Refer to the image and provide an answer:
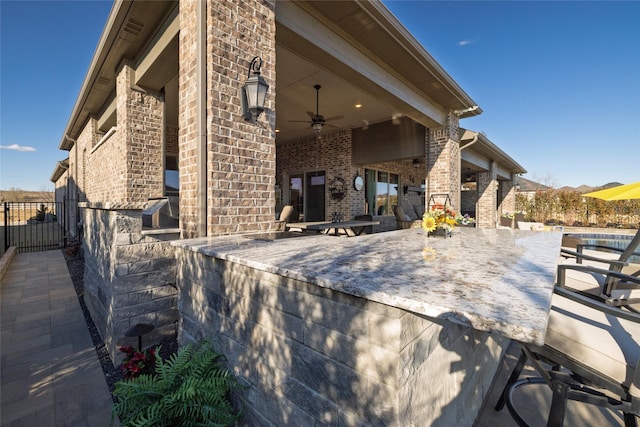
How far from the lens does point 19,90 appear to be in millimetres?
9453

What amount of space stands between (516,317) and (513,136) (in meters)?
23.6

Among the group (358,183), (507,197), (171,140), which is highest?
(171,140)

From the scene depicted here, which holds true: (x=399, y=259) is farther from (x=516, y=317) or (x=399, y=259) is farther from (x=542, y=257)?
(x=542, y=257)

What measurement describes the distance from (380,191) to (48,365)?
8.93m

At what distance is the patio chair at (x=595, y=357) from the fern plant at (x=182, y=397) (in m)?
1.65

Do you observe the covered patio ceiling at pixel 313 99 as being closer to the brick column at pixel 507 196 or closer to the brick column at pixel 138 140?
the brick column at pixel 138 140

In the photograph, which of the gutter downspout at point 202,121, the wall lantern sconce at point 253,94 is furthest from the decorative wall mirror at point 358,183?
Answer: the gutter downspout at point 202,121

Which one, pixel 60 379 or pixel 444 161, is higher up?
pixel 444 161

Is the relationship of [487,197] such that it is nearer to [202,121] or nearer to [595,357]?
[595,357]

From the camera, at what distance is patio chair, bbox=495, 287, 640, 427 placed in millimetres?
1133

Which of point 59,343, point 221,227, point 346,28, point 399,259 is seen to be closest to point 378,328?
point 399,259

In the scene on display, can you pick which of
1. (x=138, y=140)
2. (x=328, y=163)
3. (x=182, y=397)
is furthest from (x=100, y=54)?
(x=328, y=163)

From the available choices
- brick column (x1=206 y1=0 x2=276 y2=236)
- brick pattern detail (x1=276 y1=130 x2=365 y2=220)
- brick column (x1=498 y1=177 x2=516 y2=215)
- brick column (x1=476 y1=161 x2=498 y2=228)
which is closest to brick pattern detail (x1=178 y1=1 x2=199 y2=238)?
brick column (x1=206 y1=0 x2=276 y2=236)

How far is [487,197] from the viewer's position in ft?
37.9
